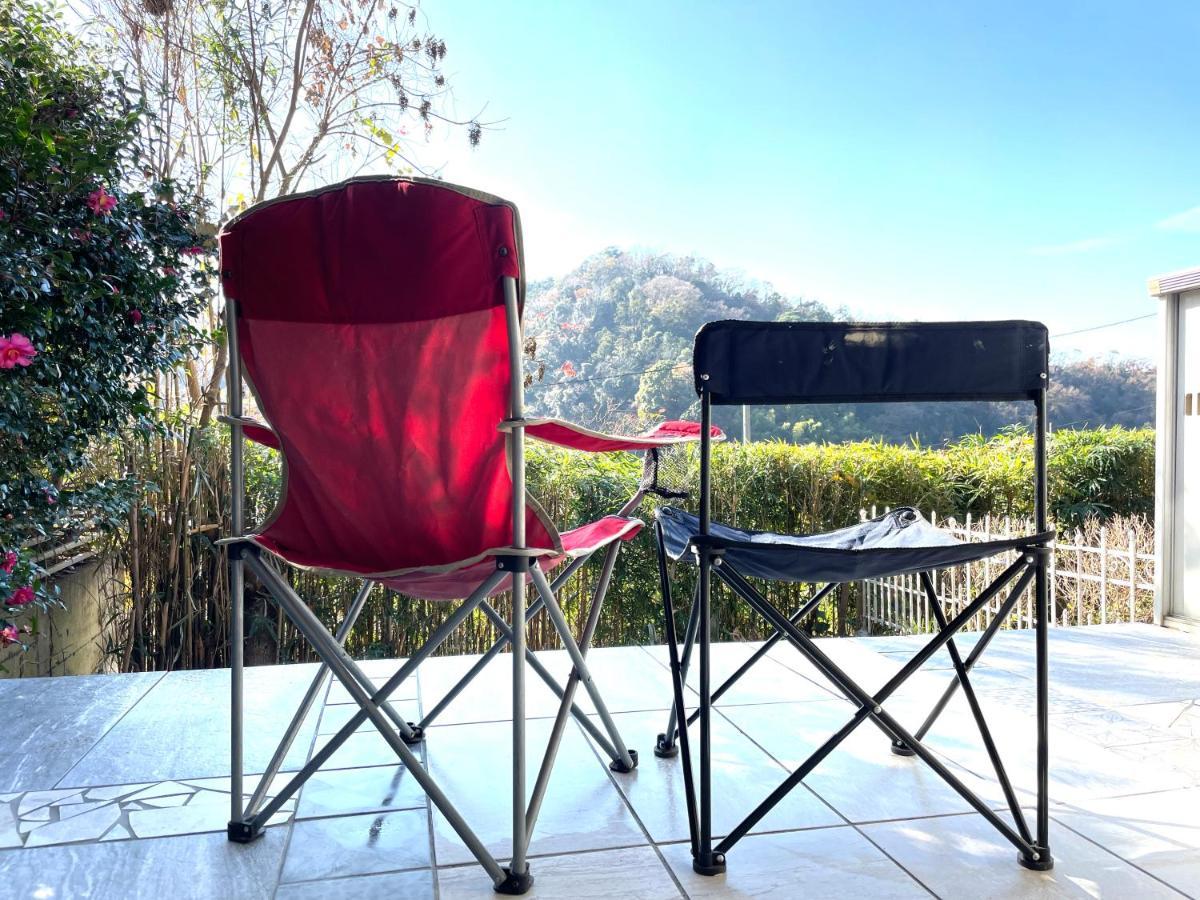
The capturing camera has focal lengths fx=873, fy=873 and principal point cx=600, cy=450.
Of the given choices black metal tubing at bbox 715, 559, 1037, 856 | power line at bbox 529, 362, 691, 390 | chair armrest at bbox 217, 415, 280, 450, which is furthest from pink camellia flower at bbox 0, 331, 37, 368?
power line at bbox 529, 362, 691, 390

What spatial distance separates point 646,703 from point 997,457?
5.20 meters

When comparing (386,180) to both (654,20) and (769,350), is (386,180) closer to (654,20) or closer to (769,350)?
(769,350)

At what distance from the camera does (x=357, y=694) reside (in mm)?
1598

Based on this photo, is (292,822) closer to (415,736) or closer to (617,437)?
(415,736)

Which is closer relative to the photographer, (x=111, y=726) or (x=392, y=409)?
(x=392, y=409)

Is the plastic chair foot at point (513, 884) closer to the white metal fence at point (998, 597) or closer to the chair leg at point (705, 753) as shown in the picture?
the chair leg at point (705, 753)

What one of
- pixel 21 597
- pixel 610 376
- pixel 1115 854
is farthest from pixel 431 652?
pixel 610 376

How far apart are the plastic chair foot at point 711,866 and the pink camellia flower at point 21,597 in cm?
231

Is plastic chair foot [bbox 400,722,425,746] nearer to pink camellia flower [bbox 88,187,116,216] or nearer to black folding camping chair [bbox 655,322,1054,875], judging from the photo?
black folding camping chair [bbox 655,322,1054,875]

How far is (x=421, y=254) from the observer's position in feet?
5.00

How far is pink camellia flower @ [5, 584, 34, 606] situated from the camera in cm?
273

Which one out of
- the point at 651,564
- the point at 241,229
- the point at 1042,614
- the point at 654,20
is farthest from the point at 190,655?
the point at 654,20

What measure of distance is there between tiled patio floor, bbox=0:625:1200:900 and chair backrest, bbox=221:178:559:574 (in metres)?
0.58

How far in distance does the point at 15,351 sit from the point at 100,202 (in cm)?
59
